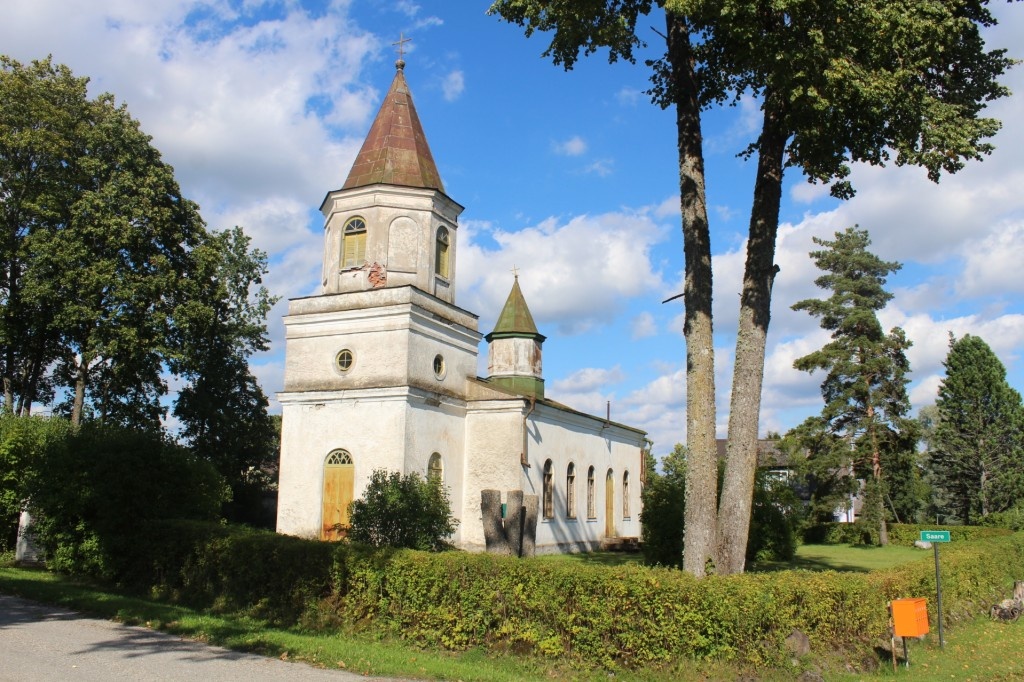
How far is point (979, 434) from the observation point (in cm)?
3584

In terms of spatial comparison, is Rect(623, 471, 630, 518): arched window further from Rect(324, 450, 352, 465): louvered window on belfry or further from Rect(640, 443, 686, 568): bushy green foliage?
Rect(324, 450, 352, 465): louvered window on belfry

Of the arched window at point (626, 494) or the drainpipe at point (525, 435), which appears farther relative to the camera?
the arched window at point (626, 494)

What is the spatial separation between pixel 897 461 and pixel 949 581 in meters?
24.4

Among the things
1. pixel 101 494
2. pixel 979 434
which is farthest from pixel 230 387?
pixel 979 434

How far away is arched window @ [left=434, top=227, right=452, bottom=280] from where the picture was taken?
25.3 meters

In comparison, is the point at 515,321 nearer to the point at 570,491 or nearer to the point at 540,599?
the point at 570,491

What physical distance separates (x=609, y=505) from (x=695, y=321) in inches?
876

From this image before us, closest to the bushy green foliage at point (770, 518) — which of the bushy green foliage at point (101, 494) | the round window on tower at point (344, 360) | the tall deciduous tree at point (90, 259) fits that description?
the round window on tower at point (344, 360)

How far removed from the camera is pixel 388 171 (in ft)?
81.4

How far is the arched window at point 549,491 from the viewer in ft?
89.3

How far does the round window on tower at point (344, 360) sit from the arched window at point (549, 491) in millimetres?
8099

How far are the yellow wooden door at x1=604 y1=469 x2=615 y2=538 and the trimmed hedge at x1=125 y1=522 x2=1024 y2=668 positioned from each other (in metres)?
20.0

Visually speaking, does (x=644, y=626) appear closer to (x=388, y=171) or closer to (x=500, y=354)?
(x=388, y=171)

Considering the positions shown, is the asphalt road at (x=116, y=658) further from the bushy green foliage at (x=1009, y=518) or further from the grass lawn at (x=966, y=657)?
the bushy green foliage at (x=1009, y=518)
